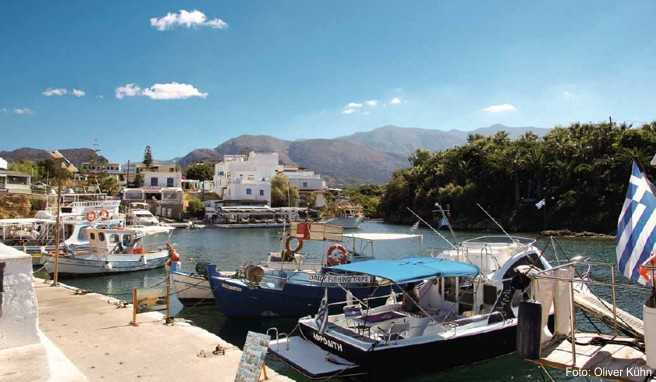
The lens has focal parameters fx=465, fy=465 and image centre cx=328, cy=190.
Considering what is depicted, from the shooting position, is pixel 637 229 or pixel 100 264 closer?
pixel 637 229

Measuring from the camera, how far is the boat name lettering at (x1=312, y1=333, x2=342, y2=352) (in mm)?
11759

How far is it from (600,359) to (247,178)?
3750 inches

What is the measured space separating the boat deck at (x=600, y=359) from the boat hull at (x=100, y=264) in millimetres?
26987

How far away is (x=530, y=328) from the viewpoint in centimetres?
767

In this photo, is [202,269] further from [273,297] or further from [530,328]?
[530,328]

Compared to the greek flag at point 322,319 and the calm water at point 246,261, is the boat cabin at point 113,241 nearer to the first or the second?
the calm water at point 246,261

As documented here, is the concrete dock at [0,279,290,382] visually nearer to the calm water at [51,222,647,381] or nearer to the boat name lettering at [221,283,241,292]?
the calm water at [51,222,647,381]

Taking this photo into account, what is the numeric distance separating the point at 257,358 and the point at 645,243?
21.7 feet

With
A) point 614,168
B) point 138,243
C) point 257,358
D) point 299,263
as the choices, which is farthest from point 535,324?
point 614,168

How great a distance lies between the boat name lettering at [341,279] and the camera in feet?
58.3

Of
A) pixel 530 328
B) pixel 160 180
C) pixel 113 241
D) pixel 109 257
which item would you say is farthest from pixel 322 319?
pixel 160 180

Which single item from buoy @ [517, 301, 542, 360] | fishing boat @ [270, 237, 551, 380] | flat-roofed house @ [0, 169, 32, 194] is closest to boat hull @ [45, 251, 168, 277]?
fishing boat @ [270, 237, 551, 380]

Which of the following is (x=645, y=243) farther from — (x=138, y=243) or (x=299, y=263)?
(x=138, y=243)

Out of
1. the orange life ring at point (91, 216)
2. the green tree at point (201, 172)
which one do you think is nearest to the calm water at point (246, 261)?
the orange life ring at point (91, 216)
